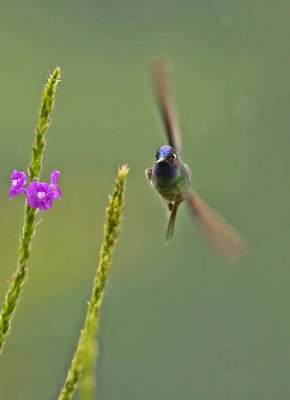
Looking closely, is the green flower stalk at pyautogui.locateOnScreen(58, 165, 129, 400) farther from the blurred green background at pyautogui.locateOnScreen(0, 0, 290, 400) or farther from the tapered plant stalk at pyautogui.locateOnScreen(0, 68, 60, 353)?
the blurred green background at pyautogui.locateOnScreen(0, 0, 290, 400)

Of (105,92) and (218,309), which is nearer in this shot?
(218,309)

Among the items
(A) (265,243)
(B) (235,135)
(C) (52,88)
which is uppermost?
(B) (235,135)

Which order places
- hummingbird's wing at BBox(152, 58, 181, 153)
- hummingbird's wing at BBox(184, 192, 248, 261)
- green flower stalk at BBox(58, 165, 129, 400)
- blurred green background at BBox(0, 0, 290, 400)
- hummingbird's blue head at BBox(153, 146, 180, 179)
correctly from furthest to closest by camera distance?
blurred green background at BBox(0, 0, 290, 400)
hummingbird's blue head at BBox(153, 146, 180, 179)
hummingbird's wing at BBox(152, 58, 181, 153)
hummingbird's wing at BBox(184, 192, 248, 261)
green flower stalk at BBox(58, 165, 129, 400)

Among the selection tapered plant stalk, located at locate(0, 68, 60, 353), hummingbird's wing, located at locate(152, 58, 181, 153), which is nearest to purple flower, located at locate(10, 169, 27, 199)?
tapered plant stalk, located at locate(0, 68, 60, 353)

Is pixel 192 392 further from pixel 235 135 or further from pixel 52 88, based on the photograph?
pixel 52 88

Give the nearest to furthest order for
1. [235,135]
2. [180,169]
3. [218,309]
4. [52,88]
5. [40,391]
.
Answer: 1. [52,88]
2. [180,169]
3. [40,391]
4. [218,309]
5. [235,135]

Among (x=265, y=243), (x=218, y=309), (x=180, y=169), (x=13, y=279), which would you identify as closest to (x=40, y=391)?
(x=218, y=309)

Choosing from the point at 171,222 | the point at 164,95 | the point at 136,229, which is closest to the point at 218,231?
the point at 171,222
